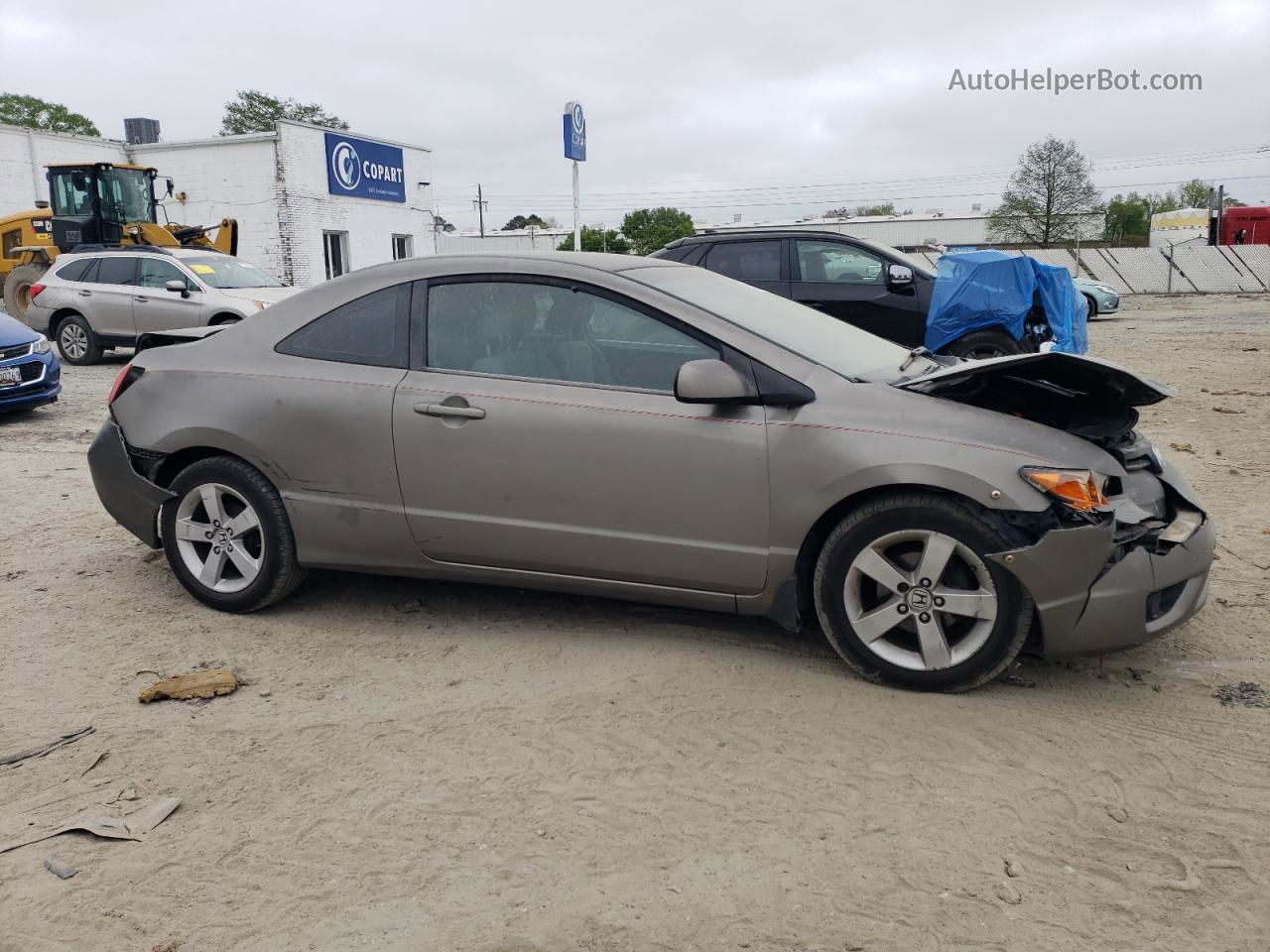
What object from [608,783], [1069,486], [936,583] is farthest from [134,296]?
[1069,486]

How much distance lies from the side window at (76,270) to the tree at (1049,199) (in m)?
50.3

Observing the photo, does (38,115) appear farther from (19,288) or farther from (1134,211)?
(1134,211)

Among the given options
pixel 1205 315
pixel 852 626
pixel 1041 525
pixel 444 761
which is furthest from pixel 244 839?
pixel 1205 315

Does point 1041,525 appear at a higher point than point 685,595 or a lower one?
higher

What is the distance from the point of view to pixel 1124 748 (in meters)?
3.42

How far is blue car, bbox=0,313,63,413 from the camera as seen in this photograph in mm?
10117

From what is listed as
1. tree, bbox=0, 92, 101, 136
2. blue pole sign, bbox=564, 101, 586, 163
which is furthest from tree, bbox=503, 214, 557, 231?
blue pole sign, bbox=564, 101, 586, 163

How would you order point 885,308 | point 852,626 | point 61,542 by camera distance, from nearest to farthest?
point 852,626
point 61,542
point 885,308

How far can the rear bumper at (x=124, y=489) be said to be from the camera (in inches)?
190

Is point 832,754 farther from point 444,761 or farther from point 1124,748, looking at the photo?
point 444,761

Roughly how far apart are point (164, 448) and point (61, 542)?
168cm

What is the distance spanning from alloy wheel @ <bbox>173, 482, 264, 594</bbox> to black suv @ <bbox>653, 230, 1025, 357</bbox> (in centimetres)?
732

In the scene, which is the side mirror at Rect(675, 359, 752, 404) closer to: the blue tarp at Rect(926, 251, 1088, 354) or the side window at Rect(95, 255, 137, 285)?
the blue tarp at Rect(926, 251, 1088, 354)

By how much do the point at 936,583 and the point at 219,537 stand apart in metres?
3.11
